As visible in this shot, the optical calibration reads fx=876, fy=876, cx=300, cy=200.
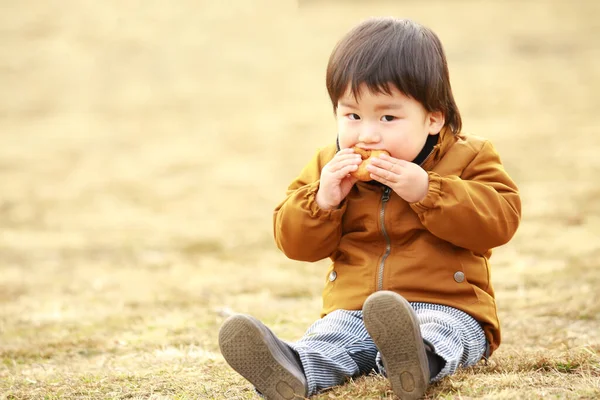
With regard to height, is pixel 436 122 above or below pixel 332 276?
above

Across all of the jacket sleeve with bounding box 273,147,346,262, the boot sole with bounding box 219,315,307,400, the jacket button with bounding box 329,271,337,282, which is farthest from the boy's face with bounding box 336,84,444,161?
the boot sole with bounding box 219,315,307,400

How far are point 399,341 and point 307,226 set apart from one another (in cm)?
75

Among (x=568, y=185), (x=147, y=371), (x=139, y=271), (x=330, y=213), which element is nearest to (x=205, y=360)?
(x=147, y=371)

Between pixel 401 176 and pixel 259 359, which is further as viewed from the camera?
pixel 401 176

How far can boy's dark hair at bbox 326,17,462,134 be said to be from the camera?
10.8ft

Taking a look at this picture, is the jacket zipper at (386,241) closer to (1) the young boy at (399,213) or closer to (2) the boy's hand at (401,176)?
(1) the young boy at (399,213)

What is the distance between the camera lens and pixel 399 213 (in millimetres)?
3432

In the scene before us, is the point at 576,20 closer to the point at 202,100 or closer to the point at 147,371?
the point at 202,100

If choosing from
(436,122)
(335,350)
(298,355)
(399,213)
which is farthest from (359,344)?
(436,122)

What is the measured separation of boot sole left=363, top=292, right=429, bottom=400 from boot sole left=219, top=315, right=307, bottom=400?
0.34 m

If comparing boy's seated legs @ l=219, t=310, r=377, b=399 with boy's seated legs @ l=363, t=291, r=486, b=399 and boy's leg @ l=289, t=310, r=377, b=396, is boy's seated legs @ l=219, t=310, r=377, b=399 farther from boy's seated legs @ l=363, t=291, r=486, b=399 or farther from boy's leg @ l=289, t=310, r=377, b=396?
boy's seated legs @ l=363, t=291, r=486, b=399

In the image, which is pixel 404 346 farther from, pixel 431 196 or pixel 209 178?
pixel 209 178

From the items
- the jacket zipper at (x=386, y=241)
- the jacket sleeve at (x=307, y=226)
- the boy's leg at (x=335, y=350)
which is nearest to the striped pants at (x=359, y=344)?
the boy's leg at (x=335, y=350)

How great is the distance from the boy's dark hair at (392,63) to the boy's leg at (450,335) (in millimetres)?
793
